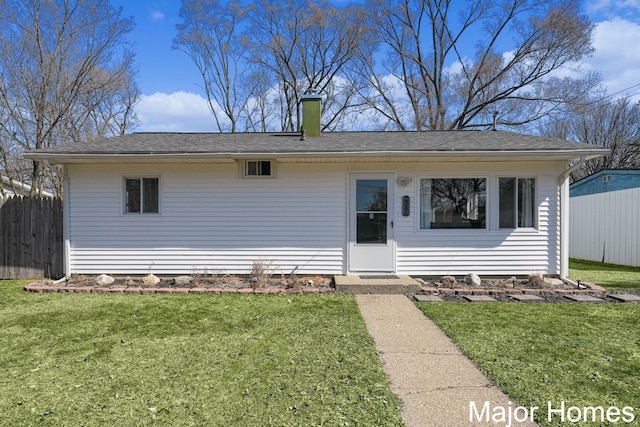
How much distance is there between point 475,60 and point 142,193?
18284 millimetres

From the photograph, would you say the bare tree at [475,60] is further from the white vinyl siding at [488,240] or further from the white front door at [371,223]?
the white front door at [371,223]

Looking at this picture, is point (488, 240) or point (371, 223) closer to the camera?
point (488, 240)

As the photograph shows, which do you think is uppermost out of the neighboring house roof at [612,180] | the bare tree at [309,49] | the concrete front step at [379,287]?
the bare tree at [309,49]

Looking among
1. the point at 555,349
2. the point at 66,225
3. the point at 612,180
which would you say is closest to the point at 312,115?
the point at 66,225

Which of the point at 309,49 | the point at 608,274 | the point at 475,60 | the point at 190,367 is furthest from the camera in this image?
the point at 309,49

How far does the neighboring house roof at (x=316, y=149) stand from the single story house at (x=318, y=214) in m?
0.14

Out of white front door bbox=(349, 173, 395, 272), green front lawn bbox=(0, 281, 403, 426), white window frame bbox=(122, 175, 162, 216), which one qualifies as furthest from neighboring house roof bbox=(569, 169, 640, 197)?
white window frame bbox=(122, 175, 162, 216)

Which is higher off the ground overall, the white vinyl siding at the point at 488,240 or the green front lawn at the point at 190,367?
the white vinyl siding at the point at 488,240

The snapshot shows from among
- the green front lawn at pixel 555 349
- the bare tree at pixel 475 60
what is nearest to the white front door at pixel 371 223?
the green front lawn at pixel 555 349

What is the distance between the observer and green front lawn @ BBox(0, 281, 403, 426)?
7.88ft

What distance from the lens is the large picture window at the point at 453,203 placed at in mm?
6918

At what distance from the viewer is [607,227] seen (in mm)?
9953

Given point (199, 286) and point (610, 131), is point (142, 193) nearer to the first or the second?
point (199, 286)

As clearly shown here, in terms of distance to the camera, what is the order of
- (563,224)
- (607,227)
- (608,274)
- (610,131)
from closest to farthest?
(563,224)
(608,274)
(607,227)
(610,131)
